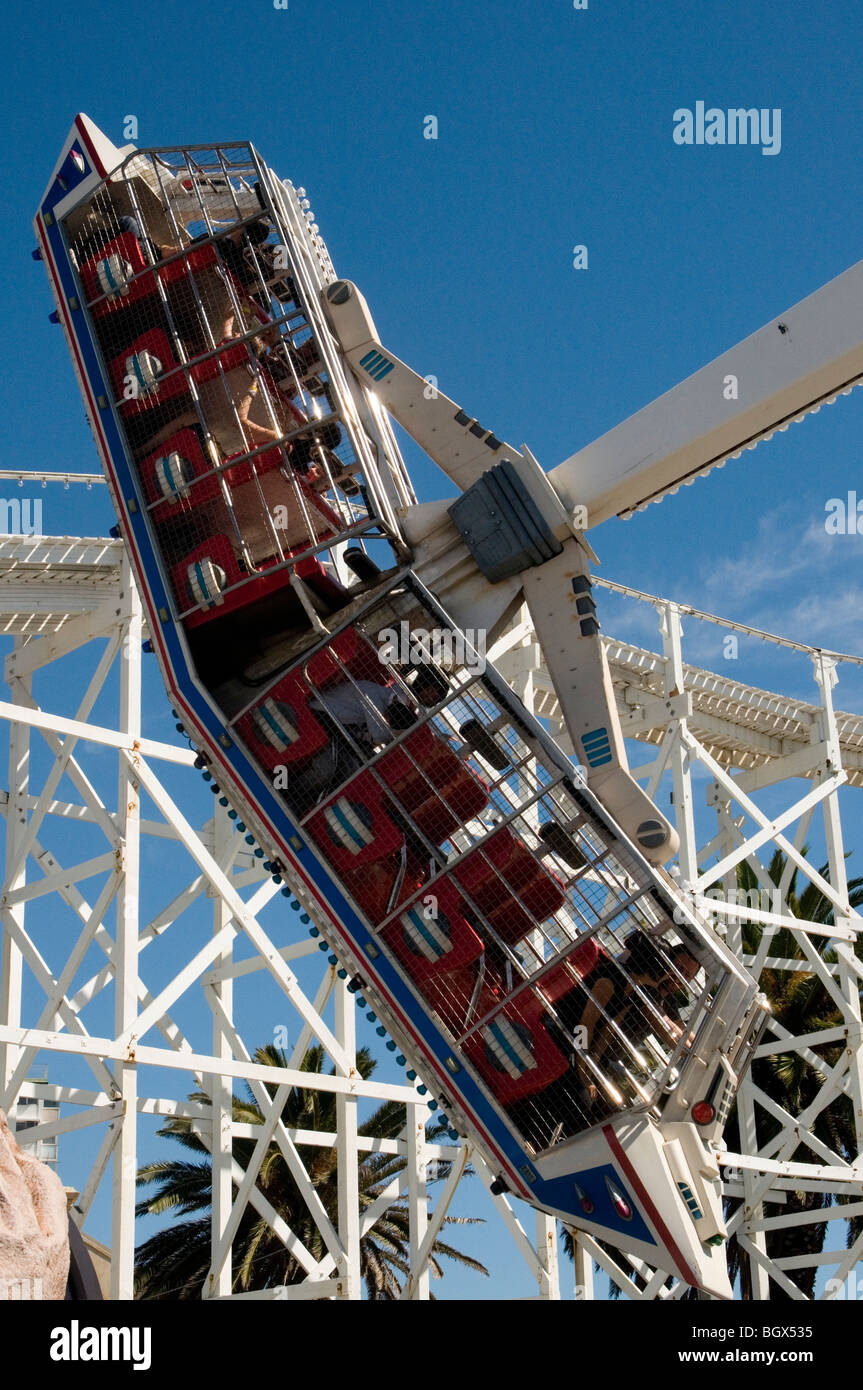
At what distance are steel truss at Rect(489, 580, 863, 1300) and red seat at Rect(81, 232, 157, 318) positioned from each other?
25.8 ft

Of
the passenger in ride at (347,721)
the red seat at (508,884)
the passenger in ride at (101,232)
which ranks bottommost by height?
the red seat at (508,884)

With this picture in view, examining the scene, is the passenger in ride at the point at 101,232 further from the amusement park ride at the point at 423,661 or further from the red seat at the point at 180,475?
the red seat at the point at 180,475

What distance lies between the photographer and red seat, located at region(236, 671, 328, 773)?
17344 mm

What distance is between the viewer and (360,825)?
17000 mm

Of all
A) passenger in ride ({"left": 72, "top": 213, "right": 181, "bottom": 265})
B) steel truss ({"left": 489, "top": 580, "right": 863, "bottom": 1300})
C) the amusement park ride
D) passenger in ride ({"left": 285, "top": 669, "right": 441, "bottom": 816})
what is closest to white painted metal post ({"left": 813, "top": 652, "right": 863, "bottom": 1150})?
steel truss ({"left": 489, "top": 580, "right": 863, "bottom": 1300})

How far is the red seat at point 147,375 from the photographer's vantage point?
61.0 feet

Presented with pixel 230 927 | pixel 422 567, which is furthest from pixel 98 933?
pixel 422 567

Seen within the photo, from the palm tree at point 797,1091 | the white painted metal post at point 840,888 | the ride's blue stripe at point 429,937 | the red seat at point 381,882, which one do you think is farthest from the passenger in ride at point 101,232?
the palm tree at point 797,1091

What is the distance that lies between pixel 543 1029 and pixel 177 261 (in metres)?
9.94

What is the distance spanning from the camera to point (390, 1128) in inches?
1337

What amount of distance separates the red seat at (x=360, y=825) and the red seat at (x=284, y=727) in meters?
0.68

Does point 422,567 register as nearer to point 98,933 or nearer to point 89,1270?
point 98,933
